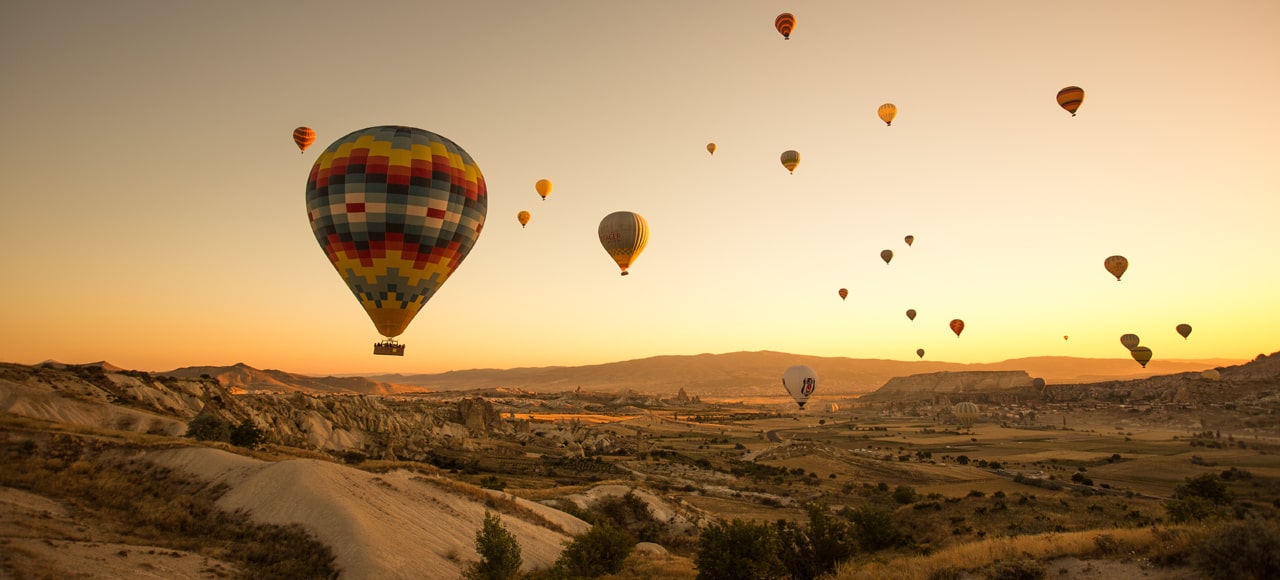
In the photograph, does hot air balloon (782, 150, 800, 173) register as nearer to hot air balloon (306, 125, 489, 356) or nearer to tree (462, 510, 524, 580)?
hot air balloon (306, 125, 489, 356)

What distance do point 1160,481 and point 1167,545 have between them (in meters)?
45.1

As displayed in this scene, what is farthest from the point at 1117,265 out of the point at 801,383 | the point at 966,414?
the point at 966,414

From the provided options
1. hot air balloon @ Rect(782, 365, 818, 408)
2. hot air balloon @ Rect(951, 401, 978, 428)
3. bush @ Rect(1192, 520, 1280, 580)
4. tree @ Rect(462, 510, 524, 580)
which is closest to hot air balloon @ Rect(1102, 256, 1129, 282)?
hot air balloon @ Rect(782, 365, 818, 408)

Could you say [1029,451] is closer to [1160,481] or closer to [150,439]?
[1160,481]

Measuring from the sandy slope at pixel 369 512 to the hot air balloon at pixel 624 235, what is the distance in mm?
27137

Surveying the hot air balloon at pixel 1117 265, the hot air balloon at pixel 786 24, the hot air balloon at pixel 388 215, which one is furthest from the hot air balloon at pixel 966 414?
the hot air balloon at pixel 388 215

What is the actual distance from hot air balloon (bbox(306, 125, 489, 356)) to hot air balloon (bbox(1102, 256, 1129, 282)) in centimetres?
6713

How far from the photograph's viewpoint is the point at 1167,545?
44.9 ft

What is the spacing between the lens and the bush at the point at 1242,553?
462 inches

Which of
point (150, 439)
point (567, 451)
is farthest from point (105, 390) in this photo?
point (567, 451)

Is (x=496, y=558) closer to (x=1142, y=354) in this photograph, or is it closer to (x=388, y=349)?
(x=388, y=349)

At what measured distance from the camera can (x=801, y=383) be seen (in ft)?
245

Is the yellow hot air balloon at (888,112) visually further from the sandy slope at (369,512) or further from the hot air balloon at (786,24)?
the sandy slope at (369,512)

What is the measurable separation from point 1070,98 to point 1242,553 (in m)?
46.2
